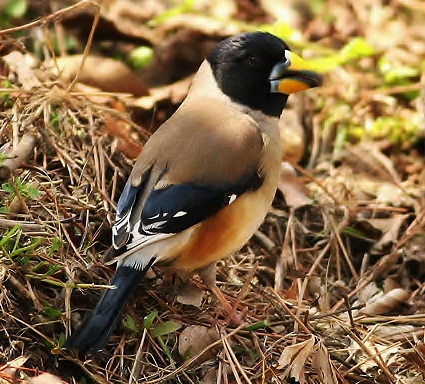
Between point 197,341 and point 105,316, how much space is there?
517mm

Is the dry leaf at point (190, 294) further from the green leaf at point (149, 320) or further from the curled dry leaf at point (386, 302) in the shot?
the curled dry leaf at point (386, 302)

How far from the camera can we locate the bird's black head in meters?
4.90

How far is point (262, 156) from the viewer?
460cm

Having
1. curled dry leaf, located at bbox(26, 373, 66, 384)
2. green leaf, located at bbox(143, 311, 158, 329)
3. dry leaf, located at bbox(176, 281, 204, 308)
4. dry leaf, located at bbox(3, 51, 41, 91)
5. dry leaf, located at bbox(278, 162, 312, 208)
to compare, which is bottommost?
dry leaf, located at bbox(278, 162, 312, 208)

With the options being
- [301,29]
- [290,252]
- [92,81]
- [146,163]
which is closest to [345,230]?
[290,252]

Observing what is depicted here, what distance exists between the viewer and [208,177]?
4.33 metres

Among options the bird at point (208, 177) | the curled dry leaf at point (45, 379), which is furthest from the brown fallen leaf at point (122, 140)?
the curled dry leaf at point (45, 379)

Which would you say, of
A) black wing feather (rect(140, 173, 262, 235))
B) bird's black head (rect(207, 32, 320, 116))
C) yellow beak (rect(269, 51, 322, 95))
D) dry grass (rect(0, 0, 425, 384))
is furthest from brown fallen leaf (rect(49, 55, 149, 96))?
black wing feather (rect(140, 173, 262, 235))

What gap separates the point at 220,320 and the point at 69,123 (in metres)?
1.60

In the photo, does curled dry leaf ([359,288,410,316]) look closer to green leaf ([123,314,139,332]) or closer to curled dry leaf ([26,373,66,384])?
green leaf ([123,314,139,332])

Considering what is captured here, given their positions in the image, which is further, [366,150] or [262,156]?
[366,150]

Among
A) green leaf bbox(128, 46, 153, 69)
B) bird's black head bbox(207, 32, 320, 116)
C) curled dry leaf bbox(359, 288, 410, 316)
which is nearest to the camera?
curled dry leaf bbox(359, 288, 410, 316)

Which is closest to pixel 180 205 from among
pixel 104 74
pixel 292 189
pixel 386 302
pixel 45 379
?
pixel 45 379

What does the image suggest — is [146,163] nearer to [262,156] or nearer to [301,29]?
[262,156]
